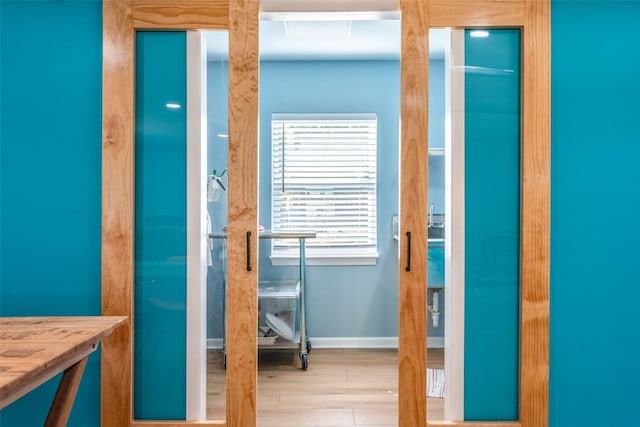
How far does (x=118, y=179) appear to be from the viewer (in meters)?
1.88

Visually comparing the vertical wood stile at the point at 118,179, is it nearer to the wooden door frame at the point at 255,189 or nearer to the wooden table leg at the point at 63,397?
the wooden door frame at the point at 255,189

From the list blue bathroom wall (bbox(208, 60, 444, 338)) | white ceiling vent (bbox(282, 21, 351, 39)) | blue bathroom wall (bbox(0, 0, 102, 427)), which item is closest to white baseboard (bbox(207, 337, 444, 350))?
blue bathroom wall (bbox(208, 60, 444, 338))

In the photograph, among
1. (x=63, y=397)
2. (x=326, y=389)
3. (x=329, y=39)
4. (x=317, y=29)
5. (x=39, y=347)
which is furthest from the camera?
(x=329, y=39)

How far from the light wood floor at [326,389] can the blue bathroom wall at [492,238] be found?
21 centimetres

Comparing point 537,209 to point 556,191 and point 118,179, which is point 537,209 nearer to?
point 556,191

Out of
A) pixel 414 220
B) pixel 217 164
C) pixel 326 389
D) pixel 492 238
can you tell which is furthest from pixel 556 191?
pixel 326 389

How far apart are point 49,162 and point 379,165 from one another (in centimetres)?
258

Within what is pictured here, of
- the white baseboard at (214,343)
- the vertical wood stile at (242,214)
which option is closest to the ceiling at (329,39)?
the vertical wood stile at (242,214)

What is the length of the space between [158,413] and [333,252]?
2.13 metres

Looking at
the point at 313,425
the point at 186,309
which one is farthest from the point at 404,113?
the point at 313,425

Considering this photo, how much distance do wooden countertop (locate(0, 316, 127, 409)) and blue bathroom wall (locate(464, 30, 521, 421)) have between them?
1.55m

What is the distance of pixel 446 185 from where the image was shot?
1940 millimetres

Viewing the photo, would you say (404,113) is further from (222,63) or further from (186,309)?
(186,309)

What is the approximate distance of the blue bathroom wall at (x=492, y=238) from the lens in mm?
1906
